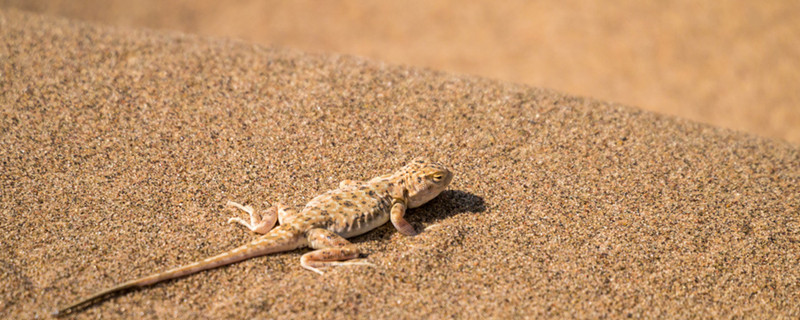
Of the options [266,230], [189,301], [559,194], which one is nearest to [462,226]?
[559,194]

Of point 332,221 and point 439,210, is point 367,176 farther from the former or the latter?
point 332,221

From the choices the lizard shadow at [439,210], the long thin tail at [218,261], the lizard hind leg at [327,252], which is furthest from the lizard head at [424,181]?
the long thin tail at [218,261]

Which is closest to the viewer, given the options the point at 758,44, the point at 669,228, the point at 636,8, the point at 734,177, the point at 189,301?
the point at 189,301

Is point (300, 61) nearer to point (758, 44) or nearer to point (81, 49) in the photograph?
point (81, 49)

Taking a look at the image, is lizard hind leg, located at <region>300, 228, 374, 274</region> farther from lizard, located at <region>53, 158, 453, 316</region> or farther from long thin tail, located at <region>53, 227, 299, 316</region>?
long thin tail, located at <region>53, 227, 299, 316</region>

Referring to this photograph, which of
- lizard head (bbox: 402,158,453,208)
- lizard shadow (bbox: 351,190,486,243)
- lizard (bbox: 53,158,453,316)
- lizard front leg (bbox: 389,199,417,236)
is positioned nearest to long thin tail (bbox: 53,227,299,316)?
lizard (bbox: 53,158,453,316)

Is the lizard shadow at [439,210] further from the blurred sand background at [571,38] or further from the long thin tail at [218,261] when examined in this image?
the blurred sand background at [571,38]

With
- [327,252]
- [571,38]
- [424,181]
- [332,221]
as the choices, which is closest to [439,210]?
[424,181]

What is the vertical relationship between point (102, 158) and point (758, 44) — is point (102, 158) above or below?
below
